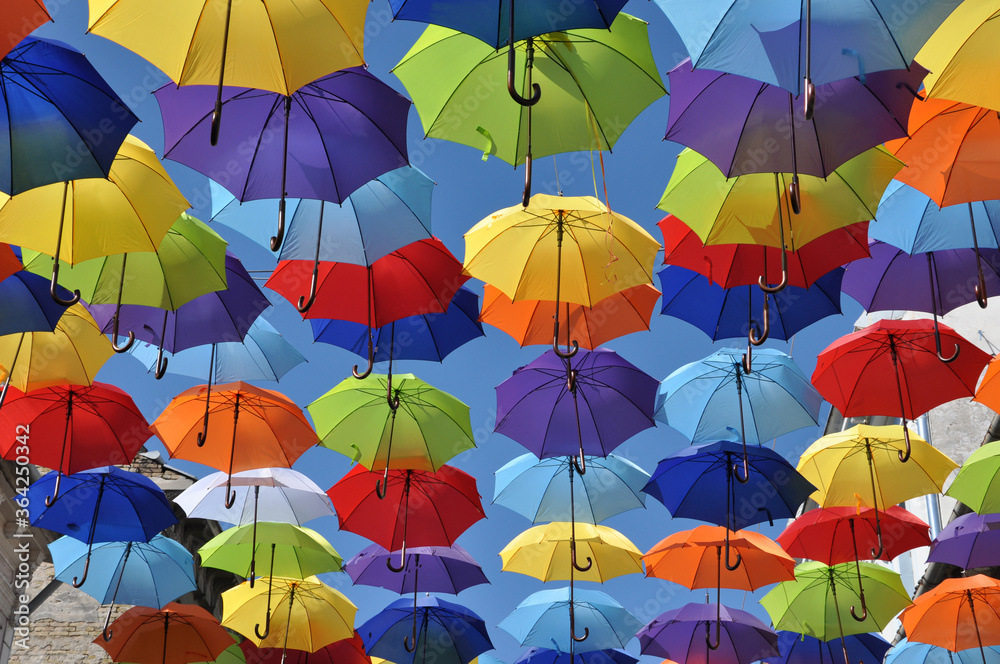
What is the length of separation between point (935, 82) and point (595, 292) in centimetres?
289

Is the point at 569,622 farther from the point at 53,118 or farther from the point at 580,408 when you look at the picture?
the point at 53,118

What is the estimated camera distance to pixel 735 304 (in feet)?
25.5

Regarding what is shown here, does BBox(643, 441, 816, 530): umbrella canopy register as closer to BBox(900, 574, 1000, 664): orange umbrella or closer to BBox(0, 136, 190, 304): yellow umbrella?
BBox(900, 574, 1000, 664): orange umbrella

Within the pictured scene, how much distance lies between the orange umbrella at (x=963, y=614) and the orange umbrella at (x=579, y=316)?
4.52 metres

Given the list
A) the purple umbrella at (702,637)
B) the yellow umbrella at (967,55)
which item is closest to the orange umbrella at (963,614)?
the purple umbrella at (702,637)

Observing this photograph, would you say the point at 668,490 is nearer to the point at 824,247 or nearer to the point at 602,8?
the point at 824,247

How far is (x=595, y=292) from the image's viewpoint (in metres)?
6.86

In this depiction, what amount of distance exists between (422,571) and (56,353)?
457 cm

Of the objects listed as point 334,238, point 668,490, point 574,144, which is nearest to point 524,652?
point 668,490

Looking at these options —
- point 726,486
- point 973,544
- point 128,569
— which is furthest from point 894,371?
point 128,569

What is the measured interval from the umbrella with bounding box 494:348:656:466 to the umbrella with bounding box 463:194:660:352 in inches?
60.2

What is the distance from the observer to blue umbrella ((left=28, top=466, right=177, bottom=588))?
335 inches

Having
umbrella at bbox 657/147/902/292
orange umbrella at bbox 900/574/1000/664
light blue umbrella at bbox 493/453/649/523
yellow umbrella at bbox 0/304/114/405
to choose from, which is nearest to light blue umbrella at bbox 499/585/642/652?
light blue umbrella at bbox 493/453/649/523

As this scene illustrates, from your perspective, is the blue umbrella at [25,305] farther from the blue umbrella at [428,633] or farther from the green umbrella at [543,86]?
the blue umbrella at [428,633]
